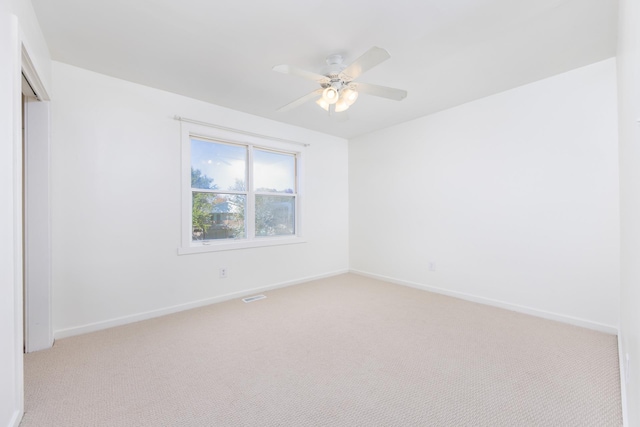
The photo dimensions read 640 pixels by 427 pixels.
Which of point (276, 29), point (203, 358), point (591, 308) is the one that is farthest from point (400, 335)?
point (276, 29)

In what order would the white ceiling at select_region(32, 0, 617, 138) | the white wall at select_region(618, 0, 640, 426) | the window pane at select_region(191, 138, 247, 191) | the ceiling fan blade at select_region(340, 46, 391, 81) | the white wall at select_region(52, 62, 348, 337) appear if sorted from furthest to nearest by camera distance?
1. the window pane at select_region(191, 138, 247, 191)
2. the white wall at select_region(52, 62, 348, 337)
3. the white ceiling at select_region(32, 0, 617, 138)
4. the ceiling fan blade at select_region(340, 46, 391, 81)
5. the white wall at select_region(618, 0, 640, 426)

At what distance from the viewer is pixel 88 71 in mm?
2467

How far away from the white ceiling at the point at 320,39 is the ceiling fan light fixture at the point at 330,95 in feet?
1.13

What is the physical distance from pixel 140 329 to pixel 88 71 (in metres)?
2.46

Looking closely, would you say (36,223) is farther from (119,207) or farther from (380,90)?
(380,90)

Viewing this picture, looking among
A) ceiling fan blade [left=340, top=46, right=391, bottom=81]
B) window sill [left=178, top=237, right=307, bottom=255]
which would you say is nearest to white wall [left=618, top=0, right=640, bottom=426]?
ceiling fan blade [left=340, top=46, right=391, bottom=81]

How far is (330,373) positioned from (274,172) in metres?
2.86

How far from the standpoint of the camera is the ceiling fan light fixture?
207cm

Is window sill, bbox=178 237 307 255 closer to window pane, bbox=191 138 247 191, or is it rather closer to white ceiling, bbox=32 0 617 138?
window pane, bbox=191 138 247 191

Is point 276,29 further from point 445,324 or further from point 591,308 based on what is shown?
point 591,308

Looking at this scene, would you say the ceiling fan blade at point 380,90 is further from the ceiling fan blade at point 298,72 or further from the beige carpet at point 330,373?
the beige carpet at point 330,373

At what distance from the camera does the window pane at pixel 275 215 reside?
12.6 feet

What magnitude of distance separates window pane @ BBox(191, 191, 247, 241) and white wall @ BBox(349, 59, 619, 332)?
2234mm

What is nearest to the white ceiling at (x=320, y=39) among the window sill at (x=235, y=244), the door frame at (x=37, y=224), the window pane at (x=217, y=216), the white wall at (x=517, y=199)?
the white wall at (x=517, y=199)
